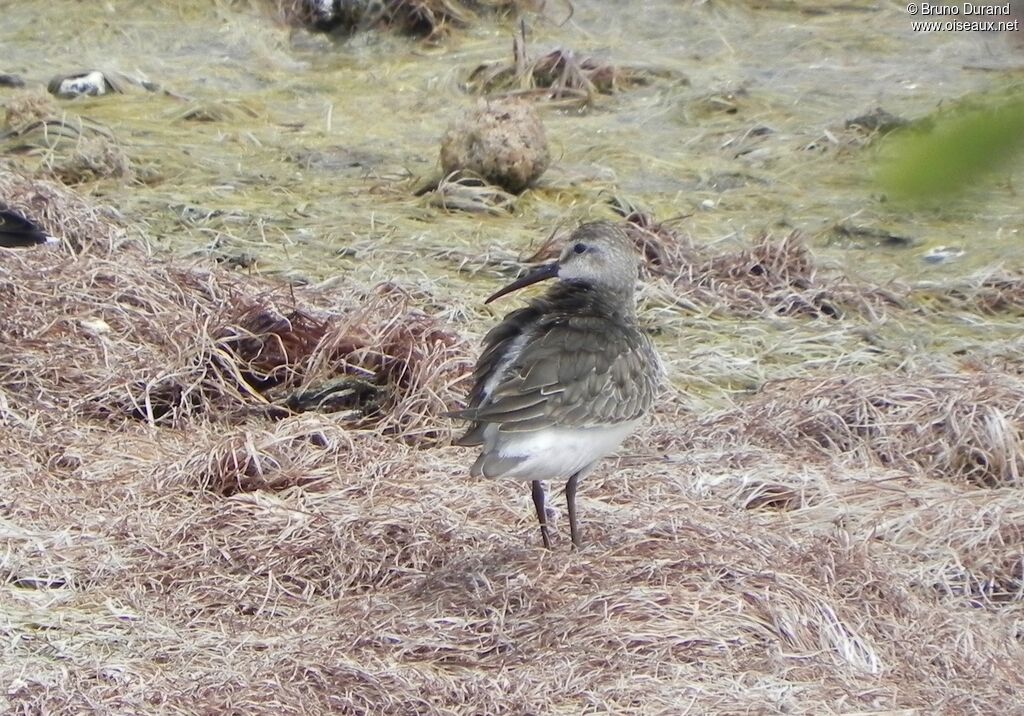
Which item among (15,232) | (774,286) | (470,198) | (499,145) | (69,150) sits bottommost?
(774,286)

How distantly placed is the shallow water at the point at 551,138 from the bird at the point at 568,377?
1446mm

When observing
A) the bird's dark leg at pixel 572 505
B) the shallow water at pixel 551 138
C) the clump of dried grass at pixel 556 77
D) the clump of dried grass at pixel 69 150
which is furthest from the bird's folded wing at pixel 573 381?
the clump of dried grass at pixel 556 77

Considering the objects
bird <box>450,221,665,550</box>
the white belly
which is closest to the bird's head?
bird <box>450,221,665,550</box>

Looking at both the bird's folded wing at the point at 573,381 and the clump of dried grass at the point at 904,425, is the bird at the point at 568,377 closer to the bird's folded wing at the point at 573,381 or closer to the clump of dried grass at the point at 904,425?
the bird's folded wing at the point at 573,381

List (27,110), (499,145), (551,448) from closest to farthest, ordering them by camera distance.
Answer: (551,448), (499,145), (27,110)

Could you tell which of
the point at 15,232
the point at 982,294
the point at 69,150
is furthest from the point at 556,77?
the point at 15,232

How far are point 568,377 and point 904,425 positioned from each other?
6.57ft

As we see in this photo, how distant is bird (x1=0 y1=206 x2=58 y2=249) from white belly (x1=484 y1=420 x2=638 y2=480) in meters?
3.22

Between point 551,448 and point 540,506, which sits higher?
point 551,448

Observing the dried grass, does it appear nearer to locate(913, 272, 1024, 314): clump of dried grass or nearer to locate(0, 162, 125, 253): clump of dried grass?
locate(0, 162, 125, 253): clump of dried grass

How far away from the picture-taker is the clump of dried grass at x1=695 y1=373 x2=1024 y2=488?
6.13m

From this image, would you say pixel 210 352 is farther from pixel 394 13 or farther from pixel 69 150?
pixel 394 13

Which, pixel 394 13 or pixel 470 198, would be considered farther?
pixel 394 13

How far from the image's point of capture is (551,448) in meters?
4.67
